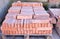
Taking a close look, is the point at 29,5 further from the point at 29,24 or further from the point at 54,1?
the point at 29,24

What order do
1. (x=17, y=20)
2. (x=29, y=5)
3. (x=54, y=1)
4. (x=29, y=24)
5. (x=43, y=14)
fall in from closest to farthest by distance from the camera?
(x=29, y=24) < (x=17, y=20) < (x=43, y=14) < (x=29, y=5) < (x=54, y=1)

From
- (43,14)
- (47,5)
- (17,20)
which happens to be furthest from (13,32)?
(47,5)

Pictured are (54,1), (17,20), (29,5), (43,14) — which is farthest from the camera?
(54,1)

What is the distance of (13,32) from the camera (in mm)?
4027

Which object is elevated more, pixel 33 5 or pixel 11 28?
pixel 33 5

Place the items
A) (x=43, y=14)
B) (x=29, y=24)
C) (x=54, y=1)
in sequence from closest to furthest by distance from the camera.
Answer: (x=29, y=24)
(x=43, y=14)
(x=54, y=1)

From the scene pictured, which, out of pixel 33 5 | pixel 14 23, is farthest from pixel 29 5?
pixel 14 23

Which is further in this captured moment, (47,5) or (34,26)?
(47,5)

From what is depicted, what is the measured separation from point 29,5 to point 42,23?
8.04 ft

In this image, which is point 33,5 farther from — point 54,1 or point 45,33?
point 45,33

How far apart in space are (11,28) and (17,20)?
0.37m

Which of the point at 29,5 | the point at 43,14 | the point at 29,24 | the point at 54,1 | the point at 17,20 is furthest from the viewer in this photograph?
the point at 54,1

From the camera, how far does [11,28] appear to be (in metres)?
4.01

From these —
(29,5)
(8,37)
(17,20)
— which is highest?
(29,5)
